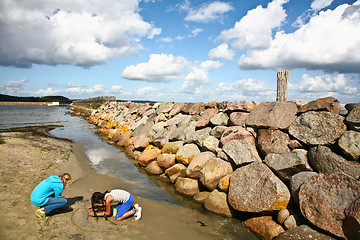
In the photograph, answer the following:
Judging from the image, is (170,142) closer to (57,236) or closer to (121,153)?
(121,153)

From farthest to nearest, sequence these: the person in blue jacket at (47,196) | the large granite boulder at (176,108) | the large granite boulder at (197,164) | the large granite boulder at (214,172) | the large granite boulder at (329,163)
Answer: the large granite boulder at (176,108) → the large granite boulder at (197,164) → the large granite boulder at (214,172) → the person in blue jacket at (47,196) → the large granite boulder at (329,163)

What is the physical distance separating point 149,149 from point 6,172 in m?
5.36

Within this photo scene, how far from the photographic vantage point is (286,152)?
609cm

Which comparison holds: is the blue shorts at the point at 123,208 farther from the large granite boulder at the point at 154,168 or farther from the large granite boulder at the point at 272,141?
the large granite boulder at the point at 272,141

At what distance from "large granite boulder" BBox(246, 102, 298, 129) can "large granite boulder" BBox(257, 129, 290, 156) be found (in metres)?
0.22

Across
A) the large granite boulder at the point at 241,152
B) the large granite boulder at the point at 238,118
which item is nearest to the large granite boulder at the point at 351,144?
the large granite boulder at the point at 241,152

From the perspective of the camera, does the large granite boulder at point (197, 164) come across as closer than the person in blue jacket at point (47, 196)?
No

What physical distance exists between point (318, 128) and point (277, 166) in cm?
155

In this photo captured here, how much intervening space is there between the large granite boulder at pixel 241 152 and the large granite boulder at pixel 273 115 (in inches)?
35.4

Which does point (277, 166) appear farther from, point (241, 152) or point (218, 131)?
point (218, 131)

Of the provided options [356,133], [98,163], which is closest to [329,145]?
[356,133]

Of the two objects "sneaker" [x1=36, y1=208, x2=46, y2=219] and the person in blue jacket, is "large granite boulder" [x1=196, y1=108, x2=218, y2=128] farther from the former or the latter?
"sneaker" [x1=36, y1=208, x2=46, y2=219]

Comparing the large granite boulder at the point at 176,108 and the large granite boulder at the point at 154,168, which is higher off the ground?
the large granite boulder at the point at 176,108

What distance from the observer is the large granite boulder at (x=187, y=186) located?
279 inches
